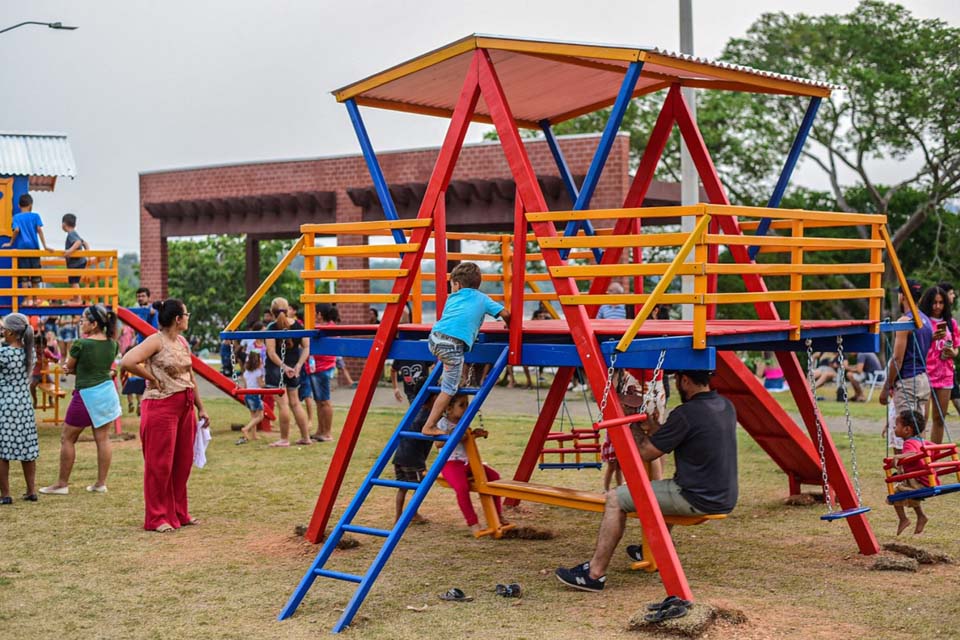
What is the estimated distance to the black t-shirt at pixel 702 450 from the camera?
7648 millimetres

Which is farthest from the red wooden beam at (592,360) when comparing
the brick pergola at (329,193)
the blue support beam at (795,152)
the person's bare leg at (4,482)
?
the brick pergola at (329,193)

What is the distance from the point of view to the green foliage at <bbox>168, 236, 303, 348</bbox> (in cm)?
5172

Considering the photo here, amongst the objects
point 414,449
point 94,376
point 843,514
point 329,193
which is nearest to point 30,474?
point 94,376

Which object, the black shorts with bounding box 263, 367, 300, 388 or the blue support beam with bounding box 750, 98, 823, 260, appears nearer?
A: the blue support beam with bounding box 750, 98, 823, 260

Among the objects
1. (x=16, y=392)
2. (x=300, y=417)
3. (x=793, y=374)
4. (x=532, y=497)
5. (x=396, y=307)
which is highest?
(x=396, y=307)

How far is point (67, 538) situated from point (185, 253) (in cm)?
4504

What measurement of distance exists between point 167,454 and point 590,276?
168 inches

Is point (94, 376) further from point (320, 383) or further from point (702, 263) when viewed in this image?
point (702, 263)

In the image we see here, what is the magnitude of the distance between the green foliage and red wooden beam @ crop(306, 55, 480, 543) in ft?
139

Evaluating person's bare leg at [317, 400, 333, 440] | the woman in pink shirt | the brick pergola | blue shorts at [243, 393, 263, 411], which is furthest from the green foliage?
the woman in pink shirt

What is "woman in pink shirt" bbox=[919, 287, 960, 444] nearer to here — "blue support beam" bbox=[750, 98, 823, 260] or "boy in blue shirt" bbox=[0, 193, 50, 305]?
"blue support beam" bbox=[750, 98, 823, 260]

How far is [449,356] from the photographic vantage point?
871cm

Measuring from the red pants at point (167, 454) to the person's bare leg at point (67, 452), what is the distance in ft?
4.82

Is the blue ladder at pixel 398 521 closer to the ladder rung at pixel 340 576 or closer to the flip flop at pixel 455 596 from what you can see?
the ladder rung at pixel 340 576
